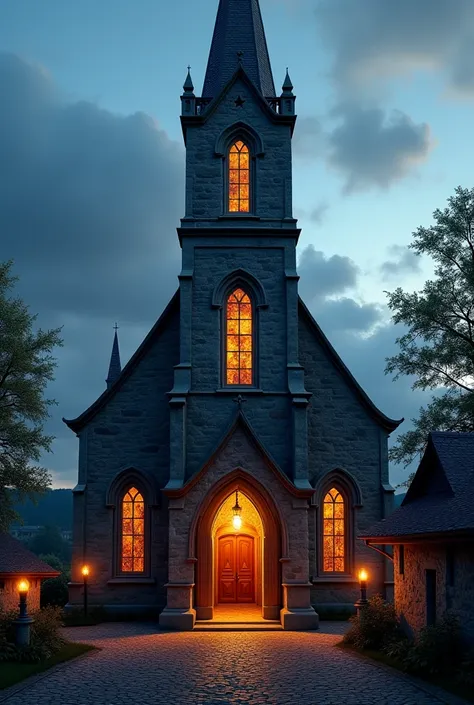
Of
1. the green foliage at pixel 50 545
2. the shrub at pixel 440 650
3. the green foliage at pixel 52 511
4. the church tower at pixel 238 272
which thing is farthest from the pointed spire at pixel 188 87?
the green foliage at pixel 52 511

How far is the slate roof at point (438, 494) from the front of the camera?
1617cm

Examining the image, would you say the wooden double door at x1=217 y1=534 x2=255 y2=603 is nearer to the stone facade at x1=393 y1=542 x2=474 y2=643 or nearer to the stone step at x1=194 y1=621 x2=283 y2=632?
the stone step at x1=194 y1=621 x2=283 y2=632

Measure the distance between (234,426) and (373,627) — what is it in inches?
300

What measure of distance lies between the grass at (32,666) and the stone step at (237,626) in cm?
436

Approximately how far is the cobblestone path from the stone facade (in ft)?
5.23

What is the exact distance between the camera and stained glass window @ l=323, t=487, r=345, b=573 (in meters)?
27.0

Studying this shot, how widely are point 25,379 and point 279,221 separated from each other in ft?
32.0

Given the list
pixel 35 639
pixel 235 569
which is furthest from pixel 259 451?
pixel 35 639

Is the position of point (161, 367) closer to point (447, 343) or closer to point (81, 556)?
point (81, 556)

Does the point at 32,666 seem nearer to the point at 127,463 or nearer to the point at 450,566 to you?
the point at 450,566

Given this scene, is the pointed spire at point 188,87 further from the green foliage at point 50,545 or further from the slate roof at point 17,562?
the green foliage at point 50,545

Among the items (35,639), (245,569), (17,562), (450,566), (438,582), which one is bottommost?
(35,639)

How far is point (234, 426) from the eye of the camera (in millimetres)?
24828

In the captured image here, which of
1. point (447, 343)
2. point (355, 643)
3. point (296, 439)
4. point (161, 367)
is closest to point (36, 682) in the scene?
point (355, 643)
